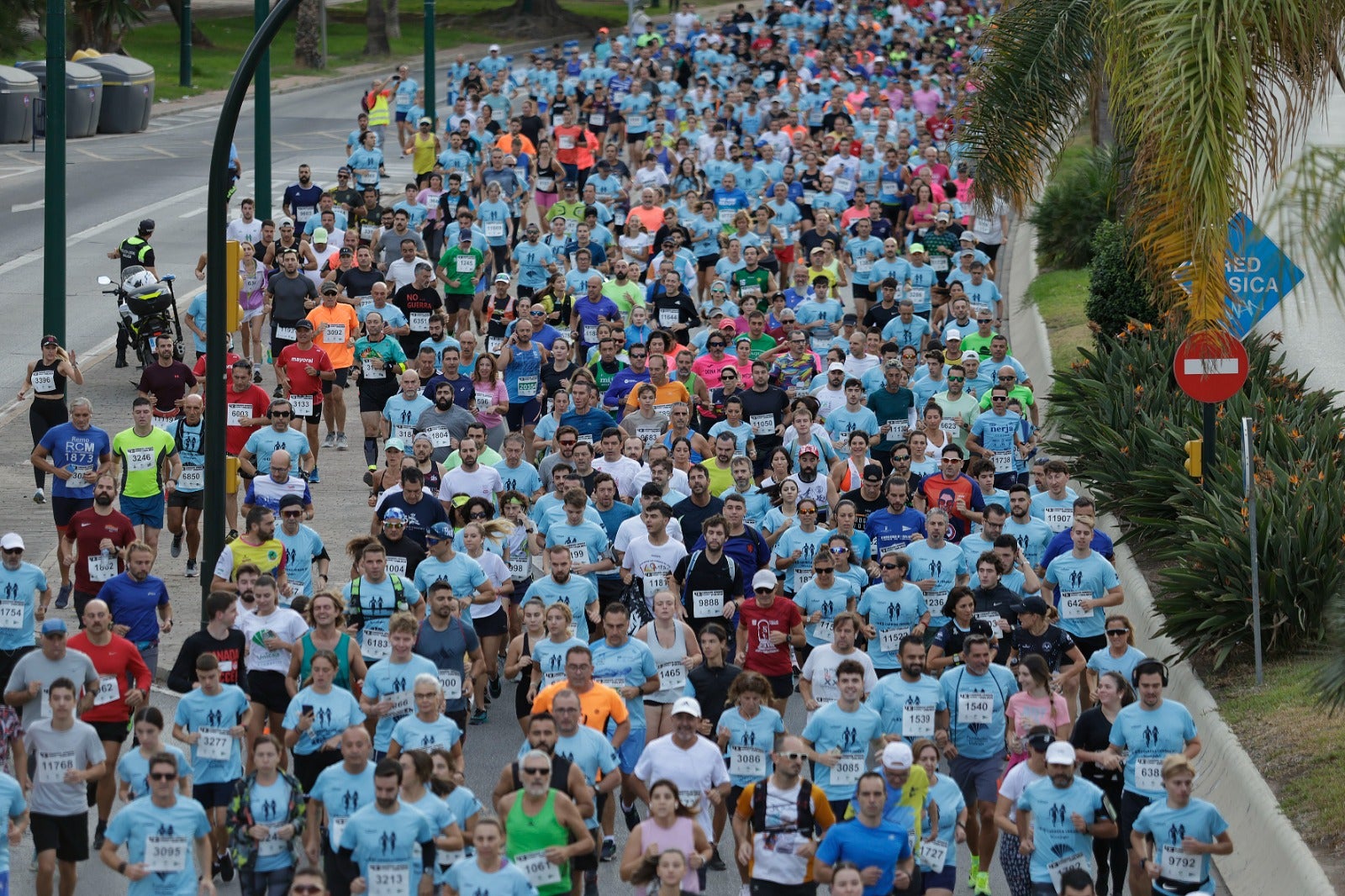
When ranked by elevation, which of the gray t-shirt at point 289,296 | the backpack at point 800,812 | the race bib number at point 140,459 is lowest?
the backpack at point 800,812

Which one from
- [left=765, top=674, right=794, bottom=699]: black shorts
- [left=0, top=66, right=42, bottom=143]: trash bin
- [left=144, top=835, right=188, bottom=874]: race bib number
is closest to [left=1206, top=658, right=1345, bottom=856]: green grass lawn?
[left=765, top=674, right=794, bottom=699]: black shorts

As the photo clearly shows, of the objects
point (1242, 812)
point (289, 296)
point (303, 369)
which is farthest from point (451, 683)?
point (289, 296)

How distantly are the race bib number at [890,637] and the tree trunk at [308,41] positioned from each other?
4650 cm

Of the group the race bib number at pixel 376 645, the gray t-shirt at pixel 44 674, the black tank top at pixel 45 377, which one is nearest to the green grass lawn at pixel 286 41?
the black tank top at pixel 45 377

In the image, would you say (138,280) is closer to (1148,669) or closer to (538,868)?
(538,868)

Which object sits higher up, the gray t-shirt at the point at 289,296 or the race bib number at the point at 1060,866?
the gray t-shirt at the point at 289,296

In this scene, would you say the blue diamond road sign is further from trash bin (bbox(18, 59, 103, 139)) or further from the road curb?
trash bin (bbox(18, 59, 103, 139))

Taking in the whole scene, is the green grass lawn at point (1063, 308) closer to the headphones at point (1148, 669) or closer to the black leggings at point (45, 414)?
the black leggings at point (45, 414)

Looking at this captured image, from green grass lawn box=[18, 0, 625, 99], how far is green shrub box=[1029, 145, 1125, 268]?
28.1m

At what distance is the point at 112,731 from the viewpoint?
41.6 feet

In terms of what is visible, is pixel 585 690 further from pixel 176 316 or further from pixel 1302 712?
pixel 176 316

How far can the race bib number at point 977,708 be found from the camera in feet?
40.1

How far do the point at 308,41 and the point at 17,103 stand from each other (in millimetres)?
18719

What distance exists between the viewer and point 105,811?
12453 mm
